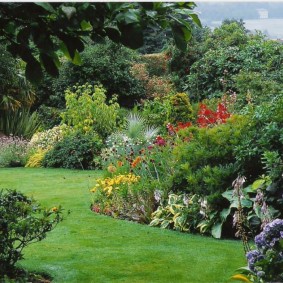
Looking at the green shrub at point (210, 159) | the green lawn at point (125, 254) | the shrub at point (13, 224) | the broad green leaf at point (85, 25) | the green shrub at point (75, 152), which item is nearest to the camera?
the broad green leaf at point (85, 25)

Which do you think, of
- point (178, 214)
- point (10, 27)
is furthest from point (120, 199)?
point (10, 27)

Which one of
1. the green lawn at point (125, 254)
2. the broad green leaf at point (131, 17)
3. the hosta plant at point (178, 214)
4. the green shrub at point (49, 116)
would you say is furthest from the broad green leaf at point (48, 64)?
the green shrub at point (49, 116)

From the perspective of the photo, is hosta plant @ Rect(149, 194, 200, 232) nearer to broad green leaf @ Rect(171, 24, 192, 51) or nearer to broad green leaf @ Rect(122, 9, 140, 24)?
broad green leaf @ Rect(171, 24, 192, 51)

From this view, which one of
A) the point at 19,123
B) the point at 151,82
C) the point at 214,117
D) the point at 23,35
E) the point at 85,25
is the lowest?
the point at 23,35

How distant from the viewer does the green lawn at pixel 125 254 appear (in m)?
4.74

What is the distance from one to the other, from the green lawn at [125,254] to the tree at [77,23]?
8.95 ft

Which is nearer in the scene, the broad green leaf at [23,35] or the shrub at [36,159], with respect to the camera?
the broad green leaf at [23,35]

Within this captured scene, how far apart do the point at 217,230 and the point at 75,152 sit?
246 inches

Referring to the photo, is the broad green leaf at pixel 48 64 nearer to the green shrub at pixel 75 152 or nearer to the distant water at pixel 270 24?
the distant water at pixel 270 24

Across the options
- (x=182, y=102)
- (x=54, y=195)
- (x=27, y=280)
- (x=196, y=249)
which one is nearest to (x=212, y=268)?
(x=196, y=249)

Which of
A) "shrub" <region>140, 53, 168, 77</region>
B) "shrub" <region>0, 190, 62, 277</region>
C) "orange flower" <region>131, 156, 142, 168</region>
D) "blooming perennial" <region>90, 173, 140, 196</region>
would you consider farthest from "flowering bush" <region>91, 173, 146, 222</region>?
"shrub" <region>140, 53, 168, 77</region>

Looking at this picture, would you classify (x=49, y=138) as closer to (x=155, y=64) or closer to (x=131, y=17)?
(x=155, y=64)

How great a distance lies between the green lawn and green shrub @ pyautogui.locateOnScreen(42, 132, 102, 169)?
4501 millimetres

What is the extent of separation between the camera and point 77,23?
2.13 m
